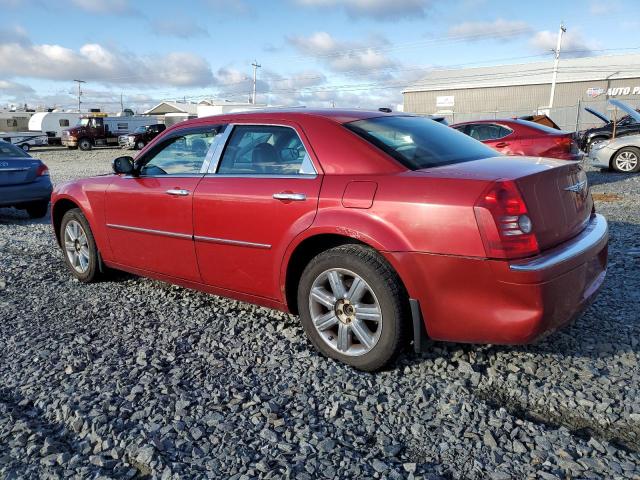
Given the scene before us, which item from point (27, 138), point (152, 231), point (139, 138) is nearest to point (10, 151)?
point (152, 231)

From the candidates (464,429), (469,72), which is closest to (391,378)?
(464,429)

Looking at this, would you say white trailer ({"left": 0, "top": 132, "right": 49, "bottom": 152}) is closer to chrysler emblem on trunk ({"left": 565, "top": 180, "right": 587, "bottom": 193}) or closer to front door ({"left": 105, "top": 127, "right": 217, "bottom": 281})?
front door ({"left": 105, "top": 127, "right": 217, "bottom": 281})

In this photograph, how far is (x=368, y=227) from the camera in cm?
298

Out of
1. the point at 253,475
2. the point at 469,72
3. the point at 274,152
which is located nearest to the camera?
the point at 253,475

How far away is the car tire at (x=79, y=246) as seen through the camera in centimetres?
500

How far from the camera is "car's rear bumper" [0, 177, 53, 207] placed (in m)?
8.38

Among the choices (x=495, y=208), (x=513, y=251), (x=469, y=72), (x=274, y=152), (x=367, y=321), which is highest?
(x=469, y=72)

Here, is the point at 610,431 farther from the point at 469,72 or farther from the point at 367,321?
the point at 469,72

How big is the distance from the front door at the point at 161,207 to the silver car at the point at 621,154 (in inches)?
496

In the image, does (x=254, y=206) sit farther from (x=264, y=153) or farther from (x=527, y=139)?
(x=527, y=139)

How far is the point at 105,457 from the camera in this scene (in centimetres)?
243

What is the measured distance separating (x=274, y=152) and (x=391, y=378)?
1.68 metres

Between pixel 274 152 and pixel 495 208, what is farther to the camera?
pixel 274 152

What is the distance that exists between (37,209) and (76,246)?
469 centimetres
